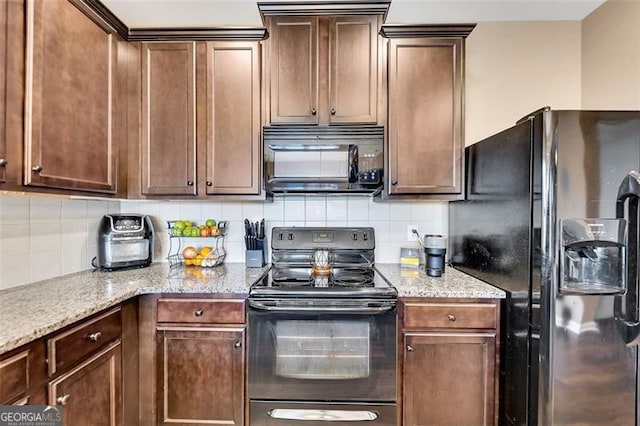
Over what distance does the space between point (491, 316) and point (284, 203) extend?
1.50 m

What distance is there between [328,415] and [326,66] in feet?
6.51

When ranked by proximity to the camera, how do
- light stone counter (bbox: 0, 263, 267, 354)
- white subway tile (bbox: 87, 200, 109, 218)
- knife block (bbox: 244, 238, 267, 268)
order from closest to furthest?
light stone counter (bbox: 0, 263, 267, 354) → white subway tile (bbox: 87, 200, 109, 218) → knife block (bbox: 244, 238, 267, 268)

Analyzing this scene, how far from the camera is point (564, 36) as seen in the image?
2.29 metres

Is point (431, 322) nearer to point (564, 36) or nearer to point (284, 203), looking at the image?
point (284, 203)

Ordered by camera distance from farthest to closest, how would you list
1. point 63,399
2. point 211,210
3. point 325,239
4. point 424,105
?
point 211,210 < point 325,239 < point 424,105 < point 63,399

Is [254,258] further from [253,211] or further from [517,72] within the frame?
[517,72]

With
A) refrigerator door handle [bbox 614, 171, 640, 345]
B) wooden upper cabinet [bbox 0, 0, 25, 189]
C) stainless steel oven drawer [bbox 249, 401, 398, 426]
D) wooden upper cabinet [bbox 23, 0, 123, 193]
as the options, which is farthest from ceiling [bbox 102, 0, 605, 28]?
stainless steel oven drawer [bbox 249, 401, 398, 426]

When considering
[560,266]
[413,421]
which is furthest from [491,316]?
[413,421]

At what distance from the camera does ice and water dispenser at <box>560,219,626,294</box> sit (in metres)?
1.31

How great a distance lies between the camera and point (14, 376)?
39.8 inches

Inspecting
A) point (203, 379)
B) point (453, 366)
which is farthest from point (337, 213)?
point (203, 379)

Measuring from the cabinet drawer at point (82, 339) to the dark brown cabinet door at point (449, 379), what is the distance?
57.1 inches

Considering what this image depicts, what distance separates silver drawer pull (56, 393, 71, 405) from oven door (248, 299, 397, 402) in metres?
0.75

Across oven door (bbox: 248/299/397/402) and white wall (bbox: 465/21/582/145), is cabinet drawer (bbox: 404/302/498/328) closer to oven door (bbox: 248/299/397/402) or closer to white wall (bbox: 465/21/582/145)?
oven door (bbox: 248/299/397/402)
